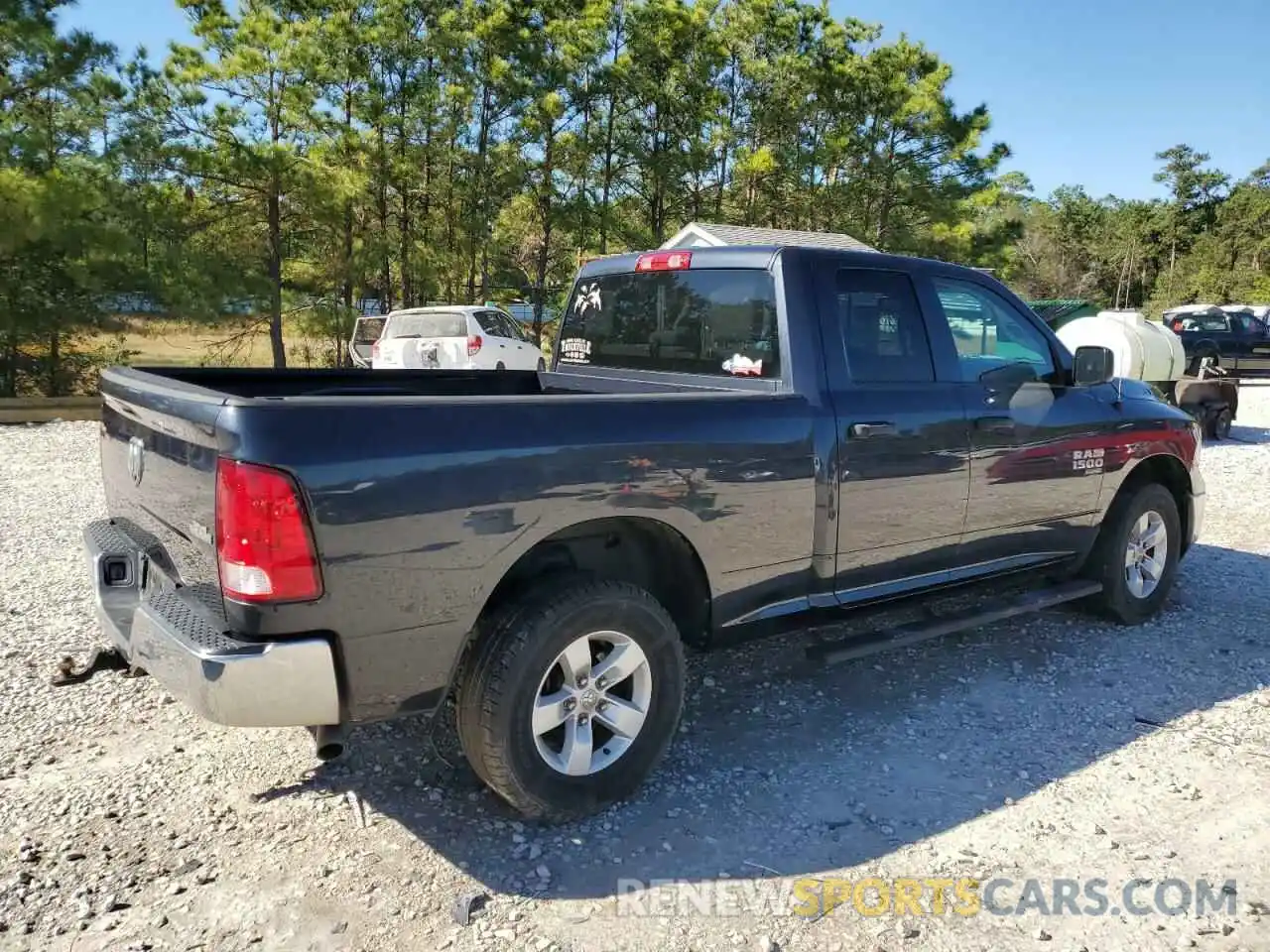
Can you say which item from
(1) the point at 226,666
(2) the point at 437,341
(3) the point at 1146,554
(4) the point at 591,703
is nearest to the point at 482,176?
(2) the point at 437,341

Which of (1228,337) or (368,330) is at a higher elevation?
(1228,337)

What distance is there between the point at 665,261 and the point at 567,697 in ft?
6.76

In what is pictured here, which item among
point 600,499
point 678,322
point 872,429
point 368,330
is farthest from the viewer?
point 368,330

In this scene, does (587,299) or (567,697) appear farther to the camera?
(587,299)

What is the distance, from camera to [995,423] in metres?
4.05

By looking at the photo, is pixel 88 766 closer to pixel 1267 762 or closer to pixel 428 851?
pixel 428 851

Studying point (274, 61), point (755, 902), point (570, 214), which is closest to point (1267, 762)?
point (755, 902)

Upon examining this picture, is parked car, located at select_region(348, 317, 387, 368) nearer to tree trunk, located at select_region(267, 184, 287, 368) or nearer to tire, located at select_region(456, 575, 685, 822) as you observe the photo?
tree trunk, located at select_region(267, 184, 287, 368)

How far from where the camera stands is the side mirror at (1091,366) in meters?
4.36

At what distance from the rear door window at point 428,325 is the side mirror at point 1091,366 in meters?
13.1

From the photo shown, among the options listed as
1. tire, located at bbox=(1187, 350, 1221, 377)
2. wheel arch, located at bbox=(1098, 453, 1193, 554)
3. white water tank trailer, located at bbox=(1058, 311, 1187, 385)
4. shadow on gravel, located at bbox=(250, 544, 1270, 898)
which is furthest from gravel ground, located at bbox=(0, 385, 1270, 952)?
tire, located at bbox=(1187, 350, 1221, 377)

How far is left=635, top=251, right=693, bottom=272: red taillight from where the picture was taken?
13.1 feet

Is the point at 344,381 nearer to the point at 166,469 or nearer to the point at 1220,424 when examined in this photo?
the point at 166,469

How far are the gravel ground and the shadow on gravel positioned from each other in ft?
0.04
